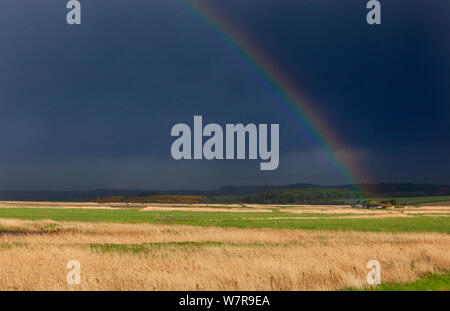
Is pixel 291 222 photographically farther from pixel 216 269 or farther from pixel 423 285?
pixel 423 285

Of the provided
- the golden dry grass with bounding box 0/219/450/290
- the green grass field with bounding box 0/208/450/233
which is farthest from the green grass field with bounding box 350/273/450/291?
the green grass field with bounding box 0/208/450/233

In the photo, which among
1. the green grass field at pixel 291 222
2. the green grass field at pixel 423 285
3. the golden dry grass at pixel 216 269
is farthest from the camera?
the green grass field at pixel 291 222

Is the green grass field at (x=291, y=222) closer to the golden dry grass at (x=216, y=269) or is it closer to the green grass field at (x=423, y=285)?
the golden dry grass at (x=216, y=269)

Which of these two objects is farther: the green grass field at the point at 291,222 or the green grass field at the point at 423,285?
the green grass field at the point at 291,222

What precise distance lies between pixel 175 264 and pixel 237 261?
10.5 feet

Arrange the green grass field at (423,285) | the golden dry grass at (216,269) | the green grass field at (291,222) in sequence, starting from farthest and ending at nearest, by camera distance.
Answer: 1. the green grass field at (291,222)
2. the golden dry grass at (216,269)
3. the green grass field at (423,285)

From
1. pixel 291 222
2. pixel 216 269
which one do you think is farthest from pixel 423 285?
pixel 291 222

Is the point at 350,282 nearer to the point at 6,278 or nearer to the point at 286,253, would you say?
the point at 286,253

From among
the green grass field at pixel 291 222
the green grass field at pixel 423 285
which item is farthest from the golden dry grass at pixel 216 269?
the green grass field at pixel 291 222

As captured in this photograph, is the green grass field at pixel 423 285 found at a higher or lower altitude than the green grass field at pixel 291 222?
higher

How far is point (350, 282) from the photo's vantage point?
1900cm
